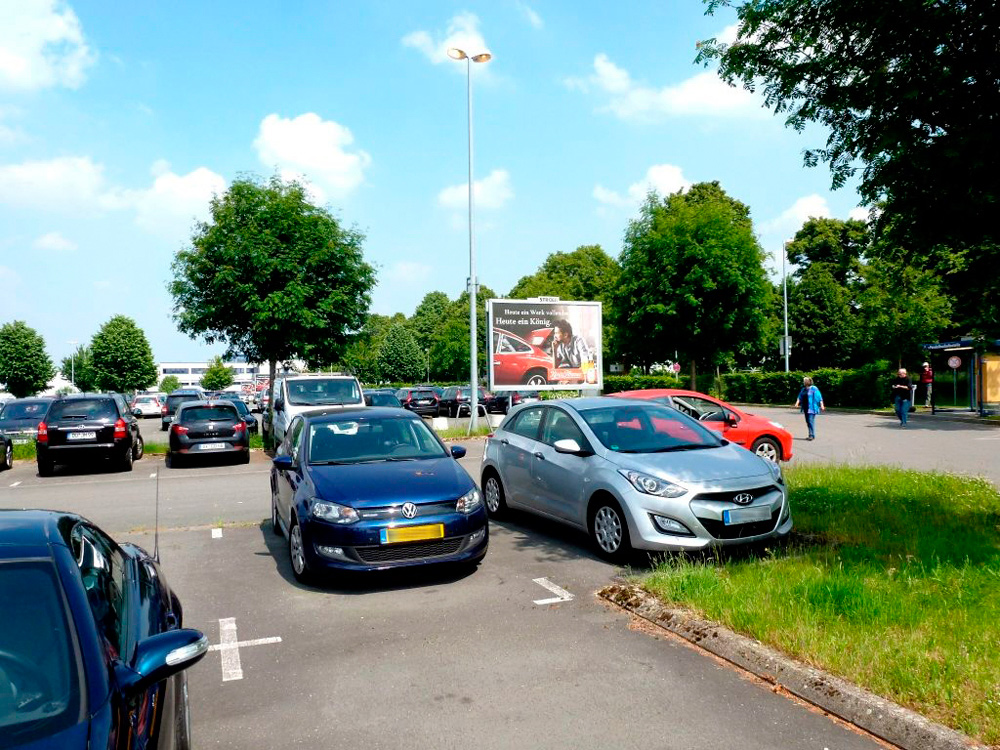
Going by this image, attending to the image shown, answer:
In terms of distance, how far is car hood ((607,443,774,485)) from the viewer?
7.46 m

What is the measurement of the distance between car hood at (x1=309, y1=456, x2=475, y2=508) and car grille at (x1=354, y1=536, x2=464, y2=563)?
1.17 feet

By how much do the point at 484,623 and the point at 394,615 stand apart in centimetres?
74

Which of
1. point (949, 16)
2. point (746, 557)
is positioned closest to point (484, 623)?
point (746, 557)

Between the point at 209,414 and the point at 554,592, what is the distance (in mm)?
13721

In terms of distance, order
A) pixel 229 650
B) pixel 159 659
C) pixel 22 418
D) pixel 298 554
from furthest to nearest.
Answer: pixel 22 418, pixel 298 554, pixel 229 650, pixel 159 659

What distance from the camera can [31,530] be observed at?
10.3 ft

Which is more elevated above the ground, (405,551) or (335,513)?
(335,513)

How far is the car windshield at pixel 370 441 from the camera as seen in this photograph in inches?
315

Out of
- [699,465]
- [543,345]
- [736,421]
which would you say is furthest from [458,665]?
[543,345]

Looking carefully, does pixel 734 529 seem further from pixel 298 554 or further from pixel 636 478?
pixel 298 554

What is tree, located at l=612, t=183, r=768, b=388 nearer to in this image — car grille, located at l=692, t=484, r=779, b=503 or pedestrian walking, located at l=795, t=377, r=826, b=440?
pedestrian walking, located at l=795, t=377, r=826, b=440

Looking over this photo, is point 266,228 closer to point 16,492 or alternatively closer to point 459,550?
point 16,492

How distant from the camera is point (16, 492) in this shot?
14.5 meters

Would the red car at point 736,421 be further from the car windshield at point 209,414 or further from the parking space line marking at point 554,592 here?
the car windshield at point 209,414
